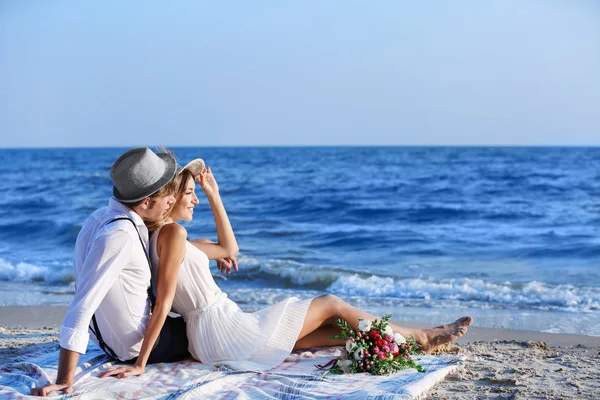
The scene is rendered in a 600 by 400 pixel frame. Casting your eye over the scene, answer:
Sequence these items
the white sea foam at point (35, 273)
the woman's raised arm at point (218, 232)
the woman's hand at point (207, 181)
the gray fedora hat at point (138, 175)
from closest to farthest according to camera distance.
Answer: the gray fedora hat at point (138, 175) < the woman's hand at point (207, 181) < the woman's raised arm at point (218, 232) < the white sea foam at point (35, 273)

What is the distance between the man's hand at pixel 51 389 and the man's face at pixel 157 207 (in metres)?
1.01

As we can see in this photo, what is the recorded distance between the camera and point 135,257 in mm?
3781

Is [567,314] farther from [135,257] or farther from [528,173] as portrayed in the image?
[528,173]

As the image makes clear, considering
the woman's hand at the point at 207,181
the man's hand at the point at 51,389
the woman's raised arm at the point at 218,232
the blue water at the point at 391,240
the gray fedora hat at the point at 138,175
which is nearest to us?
the man's hand at the point at 51,389

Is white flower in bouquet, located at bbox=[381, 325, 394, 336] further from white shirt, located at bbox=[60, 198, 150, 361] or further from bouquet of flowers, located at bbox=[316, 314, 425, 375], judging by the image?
white shirt, located at bbox=[60, 198, 150, 361]

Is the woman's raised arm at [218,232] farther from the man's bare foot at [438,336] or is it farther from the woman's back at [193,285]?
the man's bare foot at [438,336]

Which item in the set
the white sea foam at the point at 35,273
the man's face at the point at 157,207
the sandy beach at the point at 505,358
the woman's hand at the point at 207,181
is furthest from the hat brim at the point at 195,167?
the white sea foam at the point at 35,273

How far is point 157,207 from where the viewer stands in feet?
13.0

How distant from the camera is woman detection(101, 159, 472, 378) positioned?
12.8ft

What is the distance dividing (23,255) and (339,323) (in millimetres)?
9020

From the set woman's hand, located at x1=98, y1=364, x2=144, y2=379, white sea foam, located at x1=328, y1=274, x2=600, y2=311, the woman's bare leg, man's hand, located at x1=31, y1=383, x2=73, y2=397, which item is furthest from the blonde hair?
white sea foam, located at x1=328, y1=274, x2=600, y2=311

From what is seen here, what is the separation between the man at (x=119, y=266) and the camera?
354 cm

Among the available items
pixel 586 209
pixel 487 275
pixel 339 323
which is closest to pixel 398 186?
pixel 586 209

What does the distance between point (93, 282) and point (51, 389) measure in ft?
2.13
